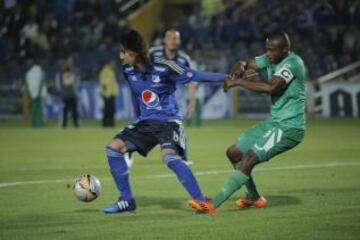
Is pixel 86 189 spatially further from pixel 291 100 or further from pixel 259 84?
pixel 291 100

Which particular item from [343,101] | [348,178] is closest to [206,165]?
[348,178]

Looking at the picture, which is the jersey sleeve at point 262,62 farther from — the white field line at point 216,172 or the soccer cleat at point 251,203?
the white field line at point 216,172

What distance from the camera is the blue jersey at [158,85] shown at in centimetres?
1036

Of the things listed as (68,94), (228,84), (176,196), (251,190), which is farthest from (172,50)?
(68,94)

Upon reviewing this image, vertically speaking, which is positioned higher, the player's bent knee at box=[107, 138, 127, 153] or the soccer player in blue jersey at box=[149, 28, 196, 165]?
the soccer player in blue jersey at box=[149, 28, 196, 165]

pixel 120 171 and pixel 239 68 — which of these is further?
pixel 120 171

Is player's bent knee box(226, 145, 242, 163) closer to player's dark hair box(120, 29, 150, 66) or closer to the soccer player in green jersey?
the soccer player in green jersey

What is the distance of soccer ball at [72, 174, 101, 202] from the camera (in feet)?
34.8

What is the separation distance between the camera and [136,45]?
1023cm

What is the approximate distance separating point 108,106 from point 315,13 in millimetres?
8985

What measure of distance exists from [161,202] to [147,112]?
1353mm

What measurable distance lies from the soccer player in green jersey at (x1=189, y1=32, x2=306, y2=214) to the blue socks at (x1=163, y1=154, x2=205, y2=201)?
0.41 feet

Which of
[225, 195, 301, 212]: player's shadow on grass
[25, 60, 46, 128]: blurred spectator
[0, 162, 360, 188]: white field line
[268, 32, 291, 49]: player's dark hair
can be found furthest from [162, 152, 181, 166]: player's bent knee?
[25, 60, 46, 128]: blurred spectator

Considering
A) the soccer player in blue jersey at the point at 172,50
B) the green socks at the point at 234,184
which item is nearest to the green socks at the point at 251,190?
the green socks at the point at 234,184
